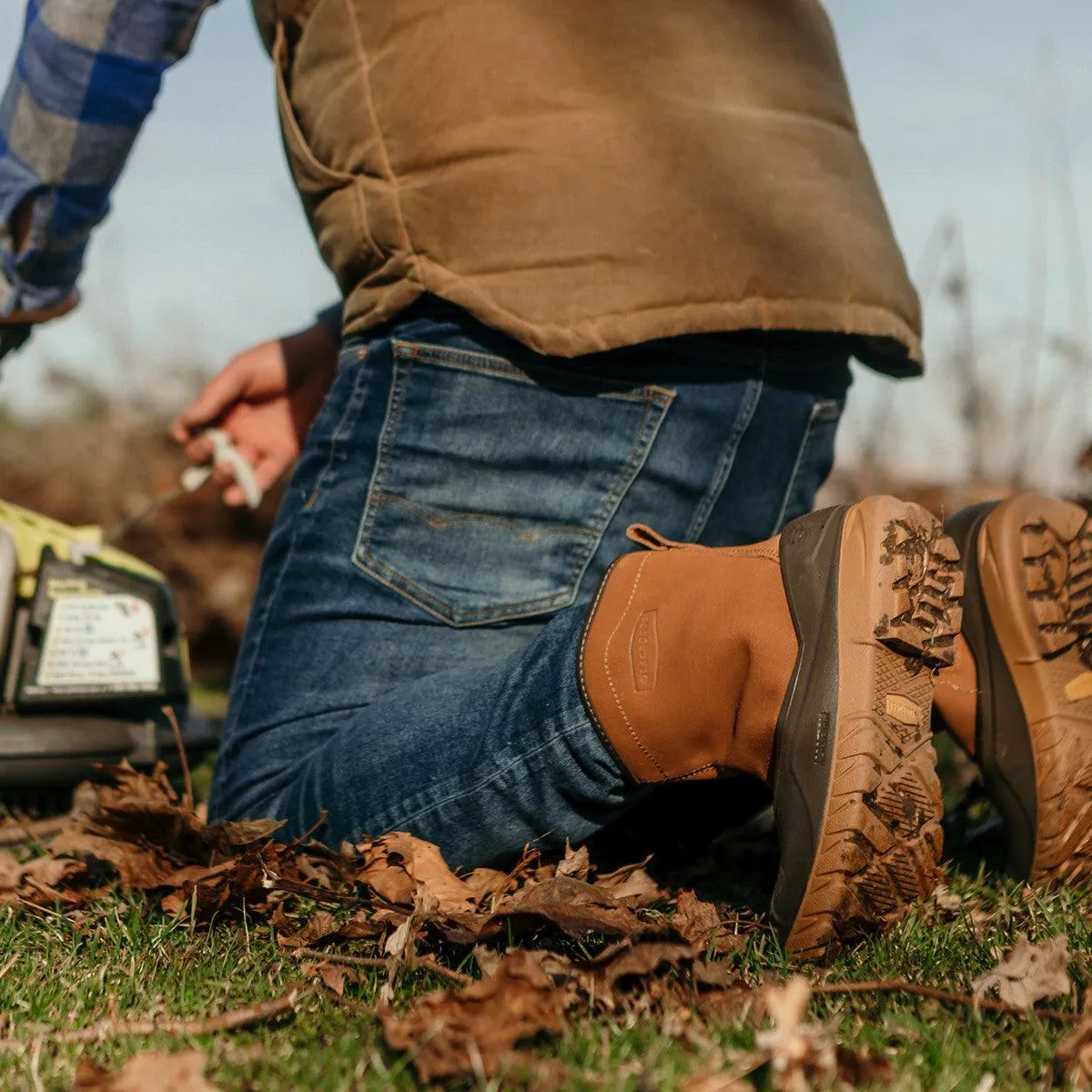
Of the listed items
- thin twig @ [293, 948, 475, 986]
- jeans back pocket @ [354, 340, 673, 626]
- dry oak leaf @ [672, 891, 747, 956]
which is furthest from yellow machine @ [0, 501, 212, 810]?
dry oak leaf @ [672, 891, 747, 956]

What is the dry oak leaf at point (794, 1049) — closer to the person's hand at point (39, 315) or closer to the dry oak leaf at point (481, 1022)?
the dry oak leaf at point (481, 1022)

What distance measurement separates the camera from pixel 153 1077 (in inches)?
50.5

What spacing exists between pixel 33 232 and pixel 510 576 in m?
1.17

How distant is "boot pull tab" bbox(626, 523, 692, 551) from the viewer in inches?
76.0

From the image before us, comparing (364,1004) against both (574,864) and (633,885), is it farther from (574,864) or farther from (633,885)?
(633,885)

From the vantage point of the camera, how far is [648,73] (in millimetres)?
2059

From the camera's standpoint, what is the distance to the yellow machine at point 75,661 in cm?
275

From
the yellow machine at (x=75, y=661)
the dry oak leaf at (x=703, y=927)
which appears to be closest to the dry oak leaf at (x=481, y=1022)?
the dry oak leaf at (x=703, y=927)

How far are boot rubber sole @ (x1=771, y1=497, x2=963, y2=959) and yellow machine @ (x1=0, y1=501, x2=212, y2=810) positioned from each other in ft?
5.52

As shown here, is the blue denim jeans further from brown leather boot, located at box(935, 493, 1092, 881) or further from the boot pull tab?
brown leather boot, located at box(935, 493, 1092, 881)

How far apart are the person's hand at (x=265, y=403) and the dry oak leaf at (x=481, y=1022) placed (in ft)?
5.16

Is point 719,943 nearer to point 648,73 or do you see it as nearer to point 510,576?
point 510,576

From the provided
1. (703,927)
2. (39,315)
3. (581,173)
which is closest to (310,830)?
(703,927)

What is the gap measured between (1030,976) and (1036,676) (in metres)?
0.52
